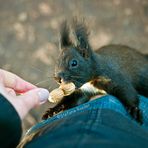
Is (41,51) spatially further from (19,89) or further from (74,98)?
(19,89)

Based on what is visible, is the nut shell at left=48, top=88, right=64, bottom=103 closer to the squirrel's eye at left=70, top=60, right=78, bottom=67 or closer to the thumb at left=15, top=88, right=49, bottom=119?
the squirrel's eye at left=70, top=60, right=78, bottom=67

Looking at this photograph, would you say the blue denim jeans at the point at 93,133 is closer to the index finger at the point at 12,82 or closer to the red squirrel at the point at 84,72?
the index finger at the point at 12,82

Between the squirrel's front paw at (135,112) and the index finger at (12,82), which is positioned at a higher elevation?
the index finger at (12,82)

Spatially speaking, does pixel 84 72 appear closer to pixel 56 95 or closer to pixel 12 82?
pixel 56 95

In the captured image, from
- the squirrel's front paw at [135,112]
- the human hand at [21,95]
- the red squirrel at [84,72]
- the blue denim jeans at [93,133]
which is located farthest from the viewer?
the red squirrel at [84,72]

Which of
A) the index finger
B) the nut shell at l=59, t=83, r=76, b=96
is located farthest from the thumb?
the nut shell at l=59, t=83, r=76, b=96

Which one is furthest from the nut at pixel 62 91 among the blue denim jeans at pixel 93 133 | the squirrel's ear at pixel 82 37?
the blue denim jeans at pixel 93 133

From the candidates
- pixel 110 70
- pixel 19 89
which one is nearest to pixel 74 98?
pixel 110 70

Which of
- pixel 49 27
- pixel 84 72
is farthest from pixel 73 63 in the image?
pixel 49 27
